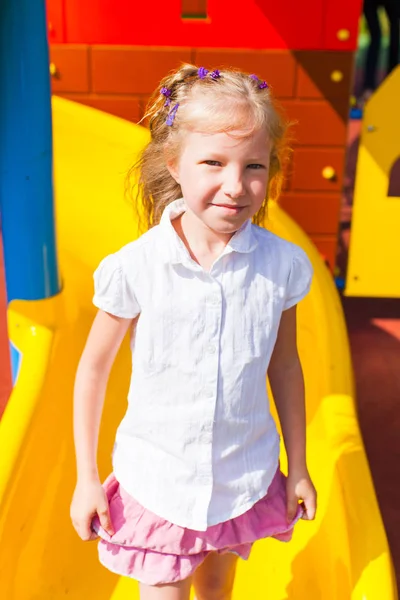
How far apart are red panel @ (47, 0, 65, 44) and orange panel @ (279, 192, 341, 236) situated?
39.3 inches

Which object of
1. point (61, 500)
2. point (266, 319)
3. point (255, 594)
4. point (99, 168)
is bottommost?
point (255, 594)

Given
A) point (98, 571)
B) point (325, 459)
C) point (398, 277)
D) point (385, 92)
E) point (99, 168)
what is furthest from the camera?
point (398, 277)

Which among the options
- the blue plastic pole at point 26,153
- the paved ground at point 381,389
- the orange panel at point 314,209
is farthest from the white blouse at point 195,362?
the orange panel at point 314,209

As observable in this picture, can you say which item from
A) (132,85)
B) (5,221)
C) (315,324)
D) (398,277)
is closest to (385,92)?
(398,277)

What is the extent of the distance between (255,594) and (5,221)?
97 centimetres

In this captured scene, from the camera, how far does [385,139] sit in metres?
2.76

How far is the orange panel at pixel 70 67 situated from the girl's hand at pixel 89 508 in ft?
6.52

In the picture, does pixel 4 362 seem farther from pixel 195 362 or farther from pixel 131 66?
pixel 195 362

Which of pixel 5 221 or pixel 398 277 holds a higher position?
pixel 5 221

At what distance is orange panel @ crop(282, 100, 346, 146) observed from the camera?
9.15 feet

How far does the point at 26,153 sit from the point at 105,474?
2.50 ft

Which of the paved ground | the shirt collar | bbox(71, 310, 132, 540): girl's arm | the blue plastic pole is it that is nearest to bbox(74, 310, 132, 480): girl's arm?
bbox(71, 310, 132, 540): girl's arm

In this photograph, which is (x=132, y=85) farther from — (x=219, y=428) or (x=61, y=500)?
(x=219, y=428)

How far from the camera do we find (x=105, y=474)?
1.83 meters
